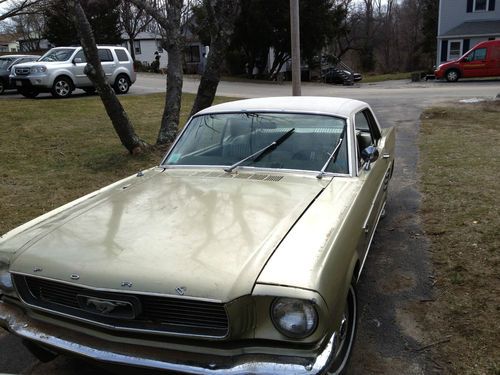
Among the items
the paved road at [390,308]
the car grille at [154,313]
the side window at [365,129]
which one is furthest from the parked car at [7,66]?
the car grille at [154,313]

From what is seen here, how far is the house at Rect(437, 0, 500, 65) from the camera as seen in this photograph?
31812mm

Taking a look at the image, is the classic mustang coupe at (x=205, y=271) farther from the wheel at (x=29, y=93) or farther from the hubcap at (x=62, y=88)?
the wheel at (x=29, y=93)

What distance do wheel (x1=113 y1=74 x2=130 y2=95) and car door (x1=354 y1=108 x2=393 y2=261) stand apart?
574 inches

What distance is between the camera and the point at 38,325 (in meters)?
2.58

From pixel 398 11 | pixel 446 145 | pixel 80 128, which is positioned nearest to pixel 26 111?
pixel 80 128

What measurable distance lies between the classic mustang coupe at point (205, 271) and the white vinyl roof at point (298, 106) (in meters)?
0.52

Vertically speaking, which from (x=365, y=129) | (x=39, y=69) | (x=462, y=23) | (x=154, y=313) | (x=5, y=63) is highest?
(x=462, y=23)

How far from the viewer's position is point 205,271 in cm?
221

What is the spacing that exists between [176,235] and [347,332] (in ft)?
3.70

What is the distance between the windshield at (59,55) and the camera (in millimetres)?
16281

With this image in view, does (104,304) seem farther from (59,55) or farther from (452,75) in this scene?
(452,75)

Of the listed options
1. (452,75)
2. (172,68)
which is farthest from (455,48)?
(172,68)

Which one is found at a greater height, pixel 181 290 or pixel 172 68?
pixel 172 68

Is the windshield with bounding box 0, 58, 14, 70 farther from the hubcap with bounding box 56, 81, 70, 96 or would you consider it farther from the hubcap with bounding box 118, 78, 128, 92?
the hubcap with bounding box 118, 78, 128, 92
